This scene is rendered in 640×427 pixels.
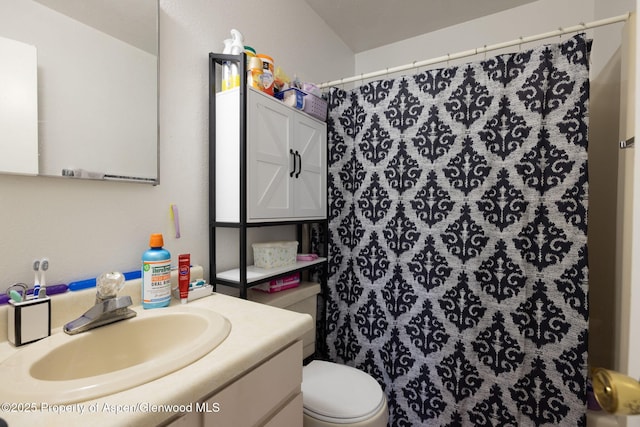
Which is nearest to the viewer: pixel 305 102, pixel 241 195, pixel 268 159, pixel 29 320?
pixel 29 320

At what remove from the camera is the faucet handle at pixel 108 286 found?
78cm

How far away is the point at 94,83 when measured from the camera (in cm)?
86

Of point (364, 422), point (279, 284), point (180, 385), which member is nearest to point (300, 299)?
point (279, 284)

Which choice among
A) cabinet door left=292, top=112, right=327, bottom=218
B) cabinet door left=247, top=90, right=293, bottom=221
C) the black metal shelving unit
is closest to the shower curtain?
cabinet door left=292, top=112, right=327, bottom=218

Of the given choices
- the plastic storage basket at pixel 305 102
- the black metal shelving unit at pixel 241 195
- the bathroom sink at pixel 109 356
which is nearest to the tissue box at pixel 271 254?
the black metal shelving unit at pixel 241 195

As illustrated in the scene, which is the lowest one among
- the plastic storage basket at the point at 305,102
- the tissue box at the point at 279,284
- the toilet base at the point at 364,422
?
the toilet base at the point at 364,422

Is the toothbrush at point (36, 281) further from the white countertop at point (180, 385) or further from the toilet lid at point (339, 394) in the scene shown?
the toilet lid at point (339, 394)

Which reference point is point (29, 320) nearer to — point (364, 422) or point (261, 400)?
point (261, 400)

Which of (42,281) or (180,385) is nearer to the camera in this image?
(180,385)

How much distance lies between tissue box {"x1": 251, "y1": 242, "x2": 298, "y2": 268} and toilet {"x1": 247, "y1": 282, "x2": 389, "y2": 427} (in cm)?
16

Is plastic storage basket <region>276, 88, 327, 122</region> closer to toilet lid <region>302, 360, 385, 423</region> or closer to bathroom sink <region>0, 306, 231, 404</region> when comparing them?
bathroom sink <region>0, 306, 231, 404</region>

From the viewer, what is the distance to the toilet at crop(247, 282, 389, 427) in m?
1.03

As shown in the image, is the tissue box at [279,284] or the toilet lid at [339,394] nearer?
the toilet lid at [339,394]

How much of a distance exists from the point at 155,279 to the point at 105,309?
0.52 feet
